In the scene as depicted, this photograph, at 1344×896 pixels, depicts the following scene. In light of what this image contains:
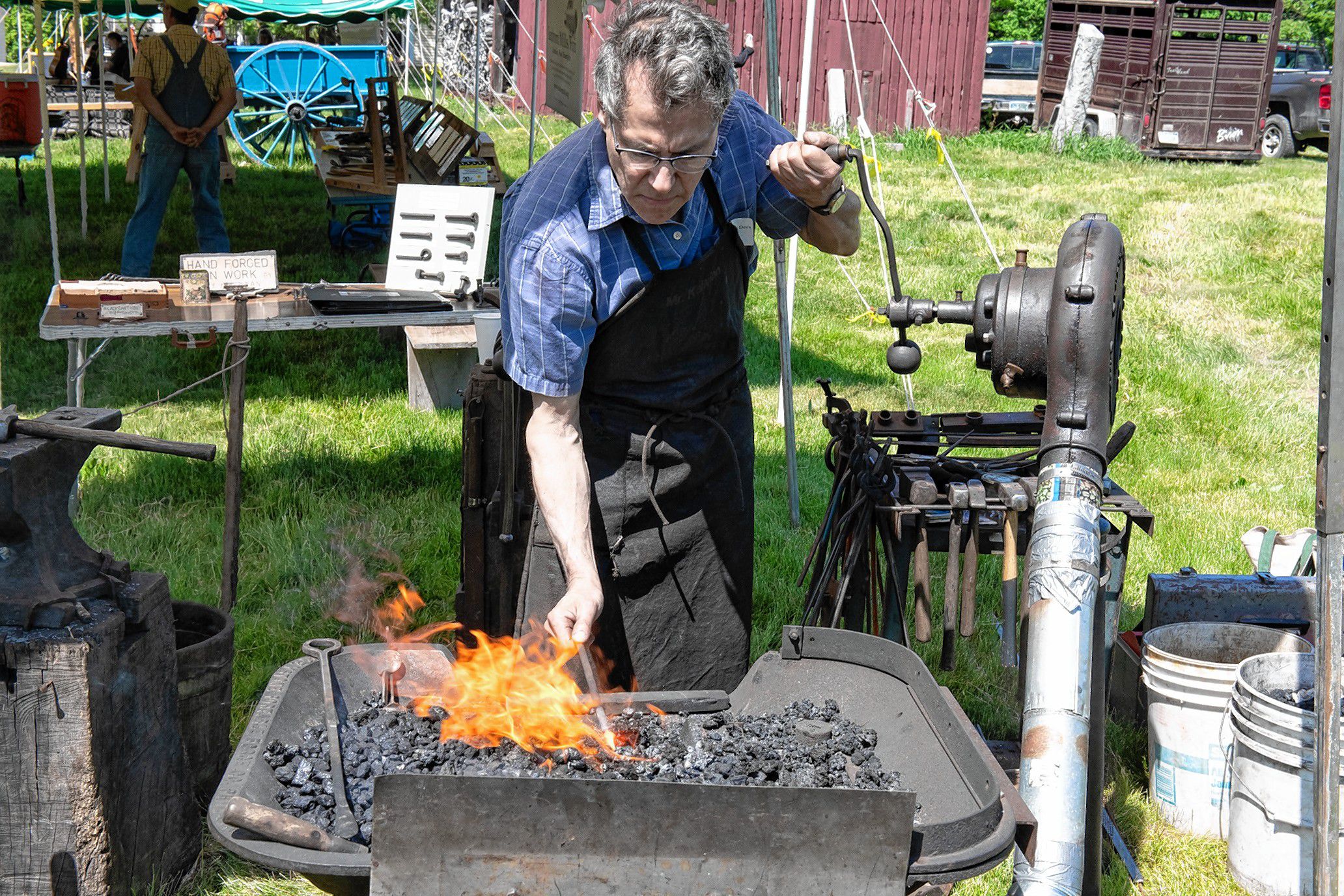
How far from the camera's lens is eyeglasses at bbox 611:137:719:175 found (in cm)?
204

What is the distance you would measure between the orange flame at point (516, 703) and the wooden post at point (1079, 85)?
13865 mm

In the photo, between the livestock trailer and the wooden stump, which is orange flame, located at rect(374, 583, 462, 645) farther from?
the livestock trailer

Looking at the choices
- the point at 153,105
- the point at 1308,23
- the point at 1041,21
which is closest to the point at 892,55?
the point at 153,105

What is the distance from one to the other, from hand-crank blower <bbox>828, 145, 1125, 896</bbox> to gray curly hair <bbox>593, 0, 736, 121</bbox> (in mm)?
297

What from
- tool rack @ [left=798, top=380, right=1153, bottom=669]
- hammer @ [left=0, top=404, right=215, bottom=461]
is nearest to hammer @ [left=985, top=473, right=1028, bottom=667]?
tool rack @ [left=798, top=380, right=1153, bottom=669]

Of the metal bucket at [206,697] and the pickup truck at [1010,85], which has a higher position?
the pickup truck at [1010,85]

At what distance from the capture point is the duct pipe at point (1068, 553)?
190 centimetres

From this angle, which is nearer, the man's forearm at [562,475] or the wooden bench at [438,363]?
the man's forearm at [562,475]

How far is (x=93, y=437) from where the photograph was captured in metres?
2.48

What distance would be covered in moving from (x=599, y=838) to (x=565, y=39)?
4.97 m

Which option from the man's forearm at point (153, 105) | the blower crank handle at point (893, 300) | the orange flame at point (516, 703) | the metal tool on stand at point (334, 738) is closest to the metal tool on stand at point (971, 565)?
the blower crank handle at point (893, 300)

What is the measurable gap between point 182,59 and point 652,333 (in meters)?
6.70

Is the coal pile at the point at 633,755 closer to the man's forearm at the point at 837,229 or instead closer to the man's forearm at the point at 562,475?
the man's forearm at the point at 562,475

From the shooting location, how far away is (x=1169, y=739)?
320cm
